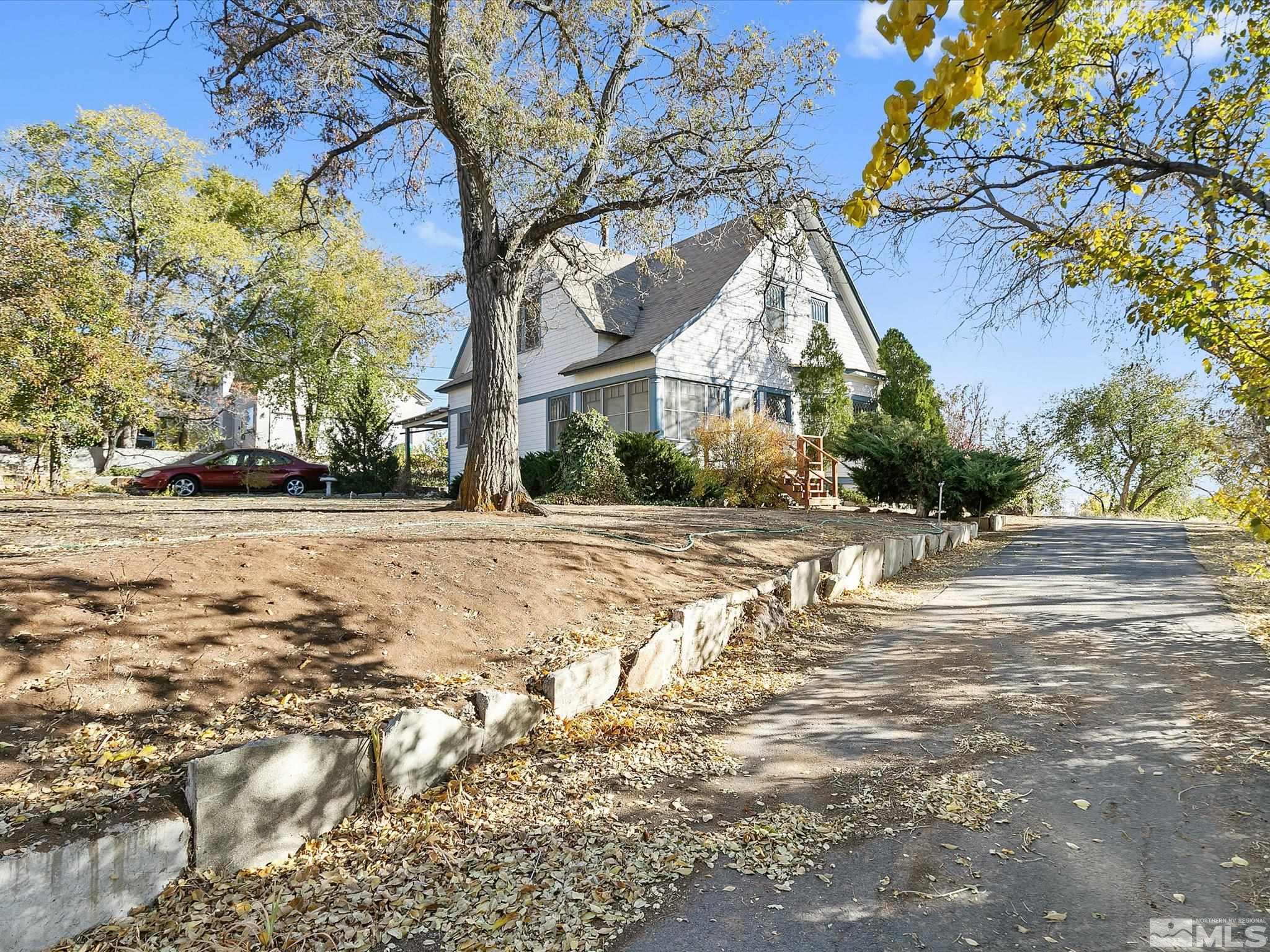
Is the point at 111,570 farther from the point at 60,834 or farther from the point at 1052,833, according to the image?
the point at 1052,833

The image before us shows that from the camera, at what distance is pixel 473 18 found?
796cm

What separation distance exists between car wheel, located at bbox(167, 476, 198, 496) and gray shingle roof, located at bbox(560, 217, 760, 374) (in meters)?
10.5

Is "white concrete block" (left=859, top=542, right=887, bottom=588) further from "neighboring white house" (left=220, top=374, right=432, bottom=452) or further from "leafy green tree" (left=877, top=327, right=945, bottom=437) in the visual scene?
"neighboring white house" (left=220, top=374, right=432, bottom=452)

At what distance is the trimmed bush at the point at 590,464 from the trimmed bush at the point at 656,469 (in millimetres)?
642

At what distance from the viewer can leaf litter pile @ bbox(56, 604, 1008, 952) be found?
6.89 ft

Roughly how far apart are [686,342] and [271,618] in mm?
14377

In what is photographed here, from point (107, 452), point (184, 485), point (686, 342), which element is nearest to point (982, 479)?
point (686, 342)

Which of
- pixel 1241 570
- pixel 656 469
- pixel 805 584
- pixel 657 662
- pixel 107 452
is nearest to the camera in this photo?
pixel 657 662

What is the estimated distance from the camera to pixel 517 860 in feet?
8.24

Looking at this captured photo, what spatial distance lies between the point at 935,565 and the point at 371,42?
9.97 metres

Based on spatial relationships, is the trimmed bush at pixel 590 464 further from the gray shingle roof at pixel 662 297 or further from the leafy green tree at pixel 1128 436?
the leafy green tree at pixel 1128 436

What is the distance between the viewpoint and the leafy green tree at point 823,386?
60.1 ft

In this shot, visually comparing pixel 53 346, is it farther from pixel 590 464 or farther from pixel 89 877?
pixel 89 877

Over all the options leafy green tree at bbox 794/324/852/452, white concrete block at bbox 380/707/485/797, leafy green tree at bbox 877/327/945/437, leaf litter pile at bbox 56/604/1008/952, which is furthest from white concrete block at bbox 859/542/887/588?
leafy green tree at bbox 877/327/945/437
